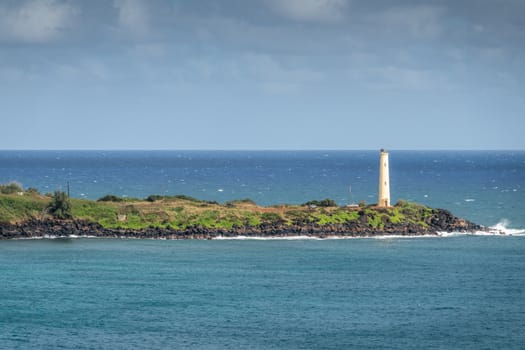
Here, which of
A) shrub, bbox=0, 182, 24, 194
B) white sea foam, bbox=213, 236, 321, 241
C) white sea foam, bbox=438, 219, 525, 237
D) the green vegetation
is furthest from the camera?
shrub, bbox=0, 182, 24, 194

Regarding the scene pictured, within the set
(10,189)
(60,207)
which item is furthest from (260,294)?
(10,189)

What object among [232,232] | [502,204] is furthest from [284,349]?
[502,204]

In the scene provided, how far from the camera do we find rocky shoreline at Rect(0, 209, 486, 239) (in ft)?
340

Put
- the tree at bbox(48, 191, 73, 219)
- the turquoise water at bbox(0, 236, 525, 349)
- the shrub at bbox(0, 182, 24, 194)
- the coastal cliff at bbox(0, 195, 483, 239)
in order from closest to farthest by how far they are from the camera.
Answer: the turquoise water at bbox(0, 236, 525, 349)
the coastal cliff at bbox(0, 195, 483, 239)
the tree at bbox(48, 191, 73, 219)
the shrub at bbox(0, 182, 24, 194)

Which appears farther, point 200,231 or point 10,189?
point 10,189

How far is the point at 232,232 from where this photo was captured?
105 m

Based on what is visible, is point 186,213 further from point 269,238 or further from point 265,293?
point 265,293

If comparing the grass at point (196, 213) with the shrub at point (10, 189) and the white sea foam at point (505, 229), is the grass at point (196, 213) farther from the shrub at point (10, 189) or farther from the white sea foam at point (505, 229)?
the white sea foam at point (505, 229)

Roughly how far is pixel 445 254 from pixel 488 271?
9.81 meters

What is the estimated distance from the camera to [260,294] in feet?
237

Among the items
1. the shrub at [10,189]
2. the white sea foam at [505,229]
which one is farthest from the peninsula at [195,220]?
the white sea foam at [505,229]

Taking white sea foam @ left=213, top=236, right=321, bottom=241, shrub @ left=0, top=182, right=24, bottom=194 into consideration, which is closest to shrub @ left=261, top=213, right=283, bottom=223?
white sea foam @ left=213, top=236, right=321, bottom=241

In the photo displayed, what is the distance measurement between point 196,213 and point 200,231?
180 inches

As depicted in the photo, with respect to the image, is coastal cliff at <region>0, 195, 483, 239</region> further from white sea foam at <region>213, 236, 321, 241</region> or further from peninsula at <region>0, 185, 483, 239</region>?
white sea foam at <region>213, 236, 321, 241</region>
